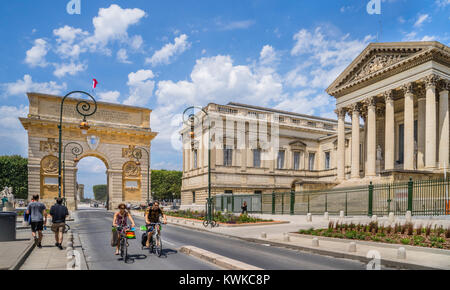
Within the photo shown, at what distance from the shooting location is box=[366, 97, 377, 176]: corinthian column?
3403 cm

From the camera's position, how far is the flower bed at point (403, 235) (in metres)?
12.0

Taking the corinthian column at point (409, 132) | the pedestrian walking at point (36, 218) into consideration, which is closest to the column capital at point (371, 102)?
the corinthian column at point (409, 132)

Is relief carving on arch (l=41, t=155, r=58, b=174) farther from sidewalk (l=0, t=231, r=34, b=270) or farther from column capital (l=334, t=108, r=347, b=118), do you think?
column capital (l=334, t=108, r=347, b=118)

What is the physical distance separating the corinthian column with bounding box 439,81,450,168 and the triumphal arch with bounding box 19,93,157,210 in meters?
34.2

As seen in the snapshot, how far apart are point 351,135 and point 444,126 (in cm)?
1392

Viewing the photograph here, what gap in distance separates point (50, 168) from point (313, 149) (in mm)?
37781

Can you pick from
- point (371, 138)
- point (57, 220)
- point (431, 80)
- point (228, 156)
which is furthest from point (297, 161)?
point (57, 220)

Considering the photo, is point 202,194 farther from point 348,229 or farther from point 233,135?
point 348,229

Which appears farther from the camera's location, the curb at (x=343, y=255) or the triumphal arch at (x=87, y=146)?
the triumphal arch at (x=87, y=146)

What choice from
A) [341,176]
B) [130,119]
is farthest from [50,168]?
[341,176]

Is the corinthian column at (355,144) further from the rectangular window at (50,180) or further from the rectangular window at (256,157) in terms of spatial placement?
the rectangular window at (50,180)

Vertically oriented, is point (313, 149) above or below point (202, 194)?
above

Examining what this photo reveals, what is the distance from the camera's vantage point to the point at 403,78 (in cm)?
3172

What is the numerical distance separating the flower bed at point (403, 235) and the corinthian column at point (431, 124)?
16.9 metres
